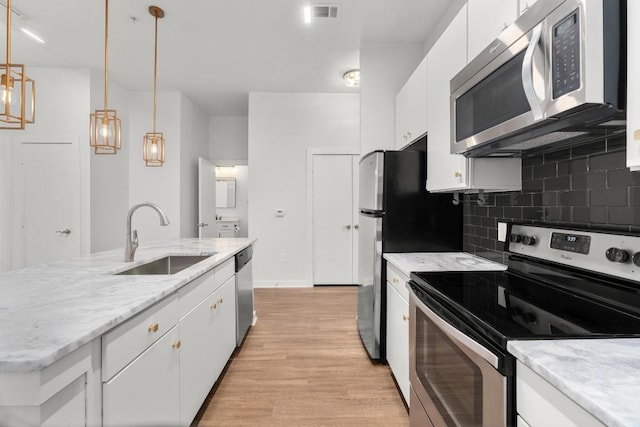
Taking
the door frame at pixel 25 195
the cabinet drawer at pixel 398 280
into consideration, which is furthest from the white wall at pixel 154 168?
the cabinet drawer at pixel 398 280

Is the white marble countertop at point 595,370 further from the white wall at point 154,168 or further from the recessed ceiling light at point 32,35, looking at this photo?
the white wall at point 154,168

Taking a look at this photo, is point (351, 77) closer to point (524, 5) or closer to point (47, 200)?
point (524, 5)

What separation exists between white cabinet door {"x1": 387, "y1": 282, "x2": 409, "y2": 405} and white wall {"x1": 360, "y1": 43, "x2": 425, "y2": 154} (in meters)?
1.58

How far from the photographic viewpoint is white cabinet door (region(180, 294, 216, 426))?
1583 mm

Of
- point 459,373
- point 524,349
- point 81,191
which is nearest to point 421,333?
point 459,373

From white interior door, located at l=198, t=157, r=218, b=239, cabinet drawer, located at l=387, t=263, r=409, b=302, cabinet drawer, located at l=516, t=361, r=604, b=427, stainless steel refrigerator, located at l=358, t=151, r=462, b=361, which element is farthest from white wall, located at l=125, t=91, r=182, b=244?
cabinet drawer, located at l=516, t=361, r=604, b=427

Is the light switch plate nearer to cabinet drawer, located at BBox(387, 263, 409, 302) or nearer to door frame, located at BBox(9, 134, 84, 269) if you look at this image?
cabinet drawer, located at BBox(387, 263, 409, 302)

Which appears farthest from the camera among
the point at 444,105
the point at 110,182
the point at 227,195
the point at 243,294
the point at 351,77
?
the point at 227,195

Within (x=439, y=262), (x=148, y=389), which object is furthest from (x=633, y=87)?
(x=148, y=389)

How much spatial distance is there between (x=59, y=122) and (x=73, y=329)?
4386mm

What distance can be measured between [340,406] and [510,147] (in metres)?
1.71

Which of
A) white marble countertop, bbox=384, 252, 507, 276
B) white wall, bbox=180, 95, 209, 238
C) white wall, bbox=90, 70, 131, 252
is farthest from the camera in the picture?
white wall, bbox=180, 95, 209, 238

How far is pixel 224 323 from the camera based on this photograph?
2283mm

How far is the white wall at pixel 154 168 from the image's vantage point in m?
4.95
